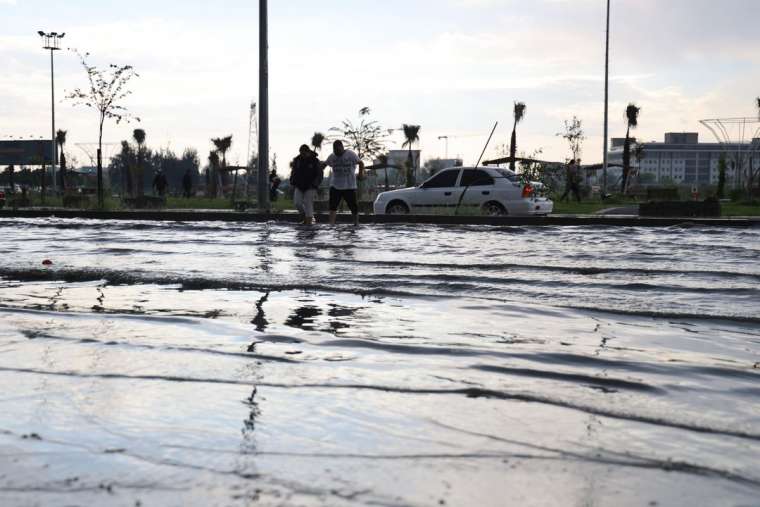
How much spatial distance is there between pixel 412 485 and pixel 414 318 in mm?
3315

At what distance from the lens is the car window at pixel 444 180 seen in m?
21.8

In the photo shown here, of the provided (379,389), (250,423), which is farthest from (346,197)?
(250,423)

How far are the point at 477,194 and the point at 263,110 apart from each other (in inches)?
221

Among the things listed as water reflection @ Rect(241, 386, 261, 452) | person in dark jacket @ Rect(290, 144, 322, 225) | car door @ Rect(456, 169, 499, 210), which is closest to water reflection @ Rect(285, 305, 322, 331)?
water reflection @ Rect(241, 386, 261, 452)

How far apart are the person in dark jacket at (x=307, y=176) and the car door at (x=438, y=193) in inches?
176

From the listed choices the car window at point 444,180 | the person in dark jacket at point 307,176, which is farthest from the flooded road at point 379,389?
the car window at point 444,180

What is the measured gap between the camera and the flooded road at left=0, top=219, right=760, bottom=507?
8.43 feet

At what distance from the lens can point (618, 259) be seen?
1031 cm

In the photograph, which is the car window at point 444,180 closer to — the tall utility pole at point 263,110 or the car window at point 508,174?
the car window at point 508,174

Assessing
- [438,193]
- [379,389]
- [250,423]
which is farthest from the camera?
[438,193]

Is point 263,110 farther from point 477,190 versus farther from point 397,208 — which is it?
point 477,190

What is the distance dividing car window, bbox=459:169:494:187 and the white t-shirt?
4713mm

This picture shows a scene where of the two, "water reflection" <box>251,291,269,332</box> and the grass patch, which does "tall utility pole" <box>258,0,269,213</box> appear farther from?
"water reflection" <box>251,291,269,332</box>

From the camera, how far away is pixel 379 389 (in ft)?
12.2
